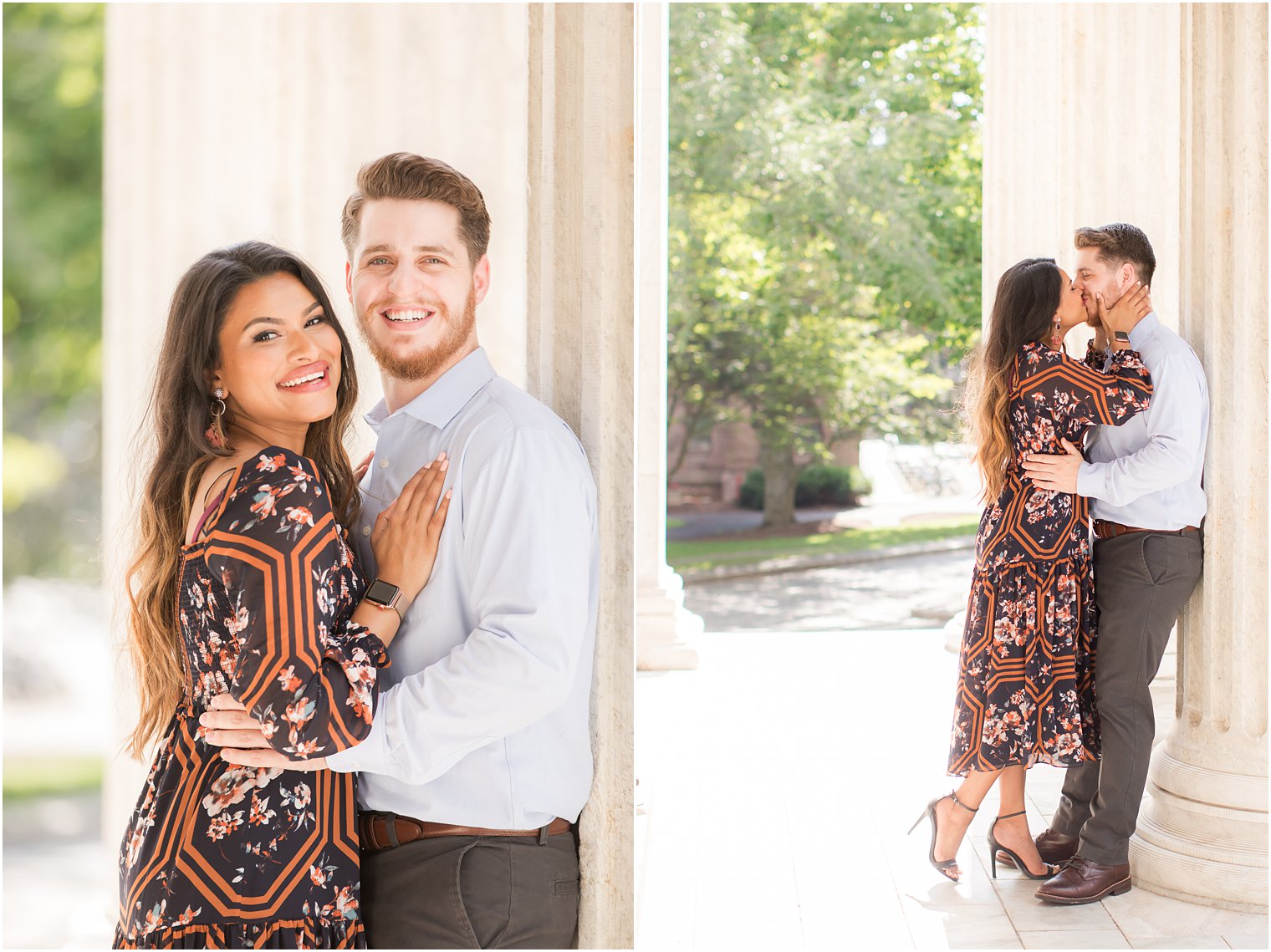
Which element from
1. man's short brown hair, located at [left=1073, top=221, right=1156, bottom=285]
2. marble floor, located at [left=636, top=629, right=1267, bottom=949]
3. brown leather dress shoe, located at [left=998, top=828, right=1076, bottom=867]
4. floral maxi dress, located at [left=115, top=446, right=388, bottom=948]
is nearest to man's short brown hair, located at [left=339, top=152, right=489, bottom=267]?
floral maxi dress, located at [left=115, top=446, right=388, bottom=948]

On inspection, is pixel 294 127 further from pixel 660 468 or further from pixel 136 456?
pixel 660 468

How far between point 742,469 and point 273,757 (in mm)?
20828

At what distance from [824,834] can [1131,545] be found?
1.74 meters

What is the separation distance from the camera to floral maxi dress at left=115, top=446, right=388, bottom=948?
172 cm

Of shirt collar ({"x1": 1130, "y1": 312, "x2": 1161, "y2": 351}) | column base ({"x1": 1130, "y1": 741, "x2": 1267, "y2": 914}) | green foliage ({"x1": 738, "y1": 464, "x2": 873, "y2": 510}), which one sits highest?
shirt collar ({"x1": 1130, "y1": 312, "x2": 1161, "y2": 351})

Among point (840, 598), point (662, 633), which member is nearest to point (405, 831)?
point (662, 633)

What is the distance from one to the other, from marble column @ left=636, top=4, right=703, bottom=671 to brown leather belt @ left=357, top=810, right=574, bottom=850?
19.5ft

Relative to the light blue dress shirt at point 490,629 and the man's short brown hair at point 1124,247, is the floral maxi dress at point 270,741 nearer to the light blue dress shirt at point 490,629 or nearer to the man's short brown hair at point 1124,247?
the light blue dress shirt at point 490,629

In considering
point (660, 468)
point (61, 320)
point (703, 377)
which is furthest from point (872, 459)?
point (61, 320)

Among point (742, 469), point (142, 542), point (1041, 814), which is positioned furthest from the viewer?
point (742, 469)

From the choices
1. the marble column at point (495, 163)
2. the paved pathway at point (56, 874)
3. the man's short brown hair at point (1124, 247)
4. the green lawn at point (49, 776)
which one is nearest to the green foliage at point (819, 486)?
the green lawn at point (49, 776)

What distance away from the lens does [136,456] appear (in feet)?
7.10

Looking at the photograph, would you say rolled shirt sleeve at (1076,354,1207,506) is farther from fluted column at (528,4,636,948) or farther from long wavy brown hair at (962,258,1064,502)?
fluted column at (528,4,636,948)

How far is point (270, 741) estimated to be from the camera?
5.69ft
